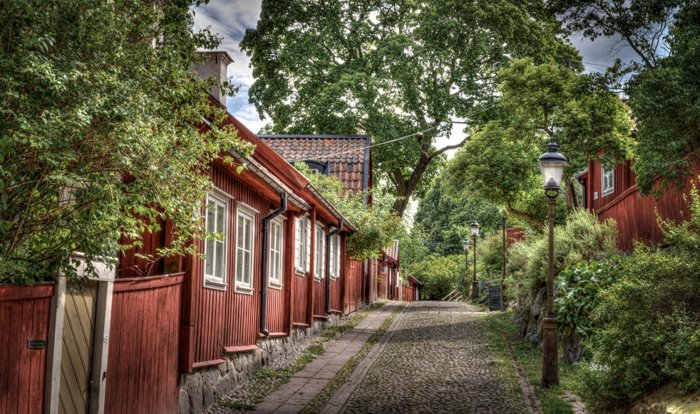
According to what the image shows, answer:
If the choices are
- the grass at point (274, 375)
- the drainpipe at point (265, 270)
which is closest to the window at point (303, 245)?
the grass at point (274, 375)

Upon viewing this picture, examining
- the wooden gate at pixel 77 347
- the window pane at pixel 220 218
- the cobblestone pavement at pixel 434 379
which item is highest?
the window pane at pixel 220 218

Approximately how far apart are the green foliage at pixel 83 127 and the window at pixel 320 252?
43.5ft

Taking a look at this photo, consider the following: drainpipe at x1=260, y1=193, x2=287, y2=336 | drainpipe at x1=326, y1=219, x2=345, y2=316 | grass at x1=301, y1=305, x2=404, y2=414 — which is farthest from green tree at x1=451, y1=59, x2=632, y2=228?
drainpipe at x1=260, y1=193, x2=287, y2=336

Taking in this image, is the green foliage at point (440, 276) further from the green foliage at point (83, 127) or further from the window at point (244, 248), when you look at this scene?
the green foliage at point (83, 127)

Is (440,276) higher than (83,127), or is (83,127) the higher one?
(440,276)

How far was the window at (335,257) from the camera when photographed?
21.6m

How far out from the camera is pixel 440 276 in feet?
178

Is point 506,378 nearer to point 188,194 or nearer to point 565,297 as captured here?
point 565,297

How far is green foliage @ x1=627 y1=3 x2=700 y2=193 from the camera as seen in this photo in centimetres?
1205

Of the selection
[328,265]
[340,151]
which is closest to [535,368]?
[328,265]

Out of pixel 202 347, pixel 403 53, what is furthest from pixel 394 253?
pixel 202 347

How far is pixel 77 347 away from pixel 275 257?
26.3 feet

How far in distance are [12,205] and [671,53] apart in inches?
453

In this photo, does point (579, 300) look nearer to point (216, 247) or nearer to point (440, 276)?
point (216, 247)
